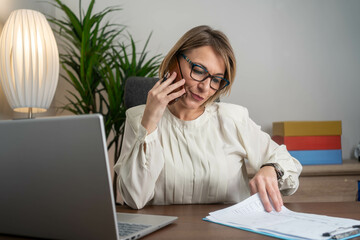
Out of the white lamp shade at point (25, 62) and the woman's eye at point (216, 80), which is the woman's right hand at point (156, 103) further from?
the white lamp shade at point (25, 62)

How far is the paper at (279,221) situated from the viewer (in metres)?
0.78

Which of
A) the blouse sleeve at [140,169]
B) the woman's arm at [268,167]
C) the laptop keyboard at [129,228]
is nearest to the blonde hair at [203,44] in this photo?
the woman's arm at [268,167]

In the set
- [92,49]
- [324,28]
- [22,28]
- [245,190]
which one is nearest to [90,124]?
[245,190]

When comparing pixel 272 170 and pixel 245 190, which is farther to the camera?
pixel 245 190

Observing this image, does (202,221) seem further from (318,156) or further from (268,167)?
(318,156)

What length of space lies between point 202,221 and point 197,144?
56 centimetres

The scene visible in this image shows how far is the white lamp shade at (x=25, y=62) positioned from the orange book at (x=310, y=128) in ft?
4.89

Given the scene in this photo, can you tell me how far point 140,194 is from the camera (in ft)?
4.02

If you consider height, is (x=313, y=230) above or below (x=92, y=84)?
below

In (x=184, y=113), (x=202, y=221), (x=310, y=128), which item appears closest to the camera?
(x=202, y=221)

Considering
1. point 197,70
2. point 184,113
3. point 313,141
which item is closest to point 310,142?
point 313,141

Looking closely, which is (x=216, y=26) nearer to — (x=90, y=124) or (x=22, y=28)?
(x=22, y=28)

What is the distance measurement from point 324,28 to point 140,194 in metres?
2.26

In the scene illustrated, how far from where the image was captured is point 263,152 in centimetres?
148
